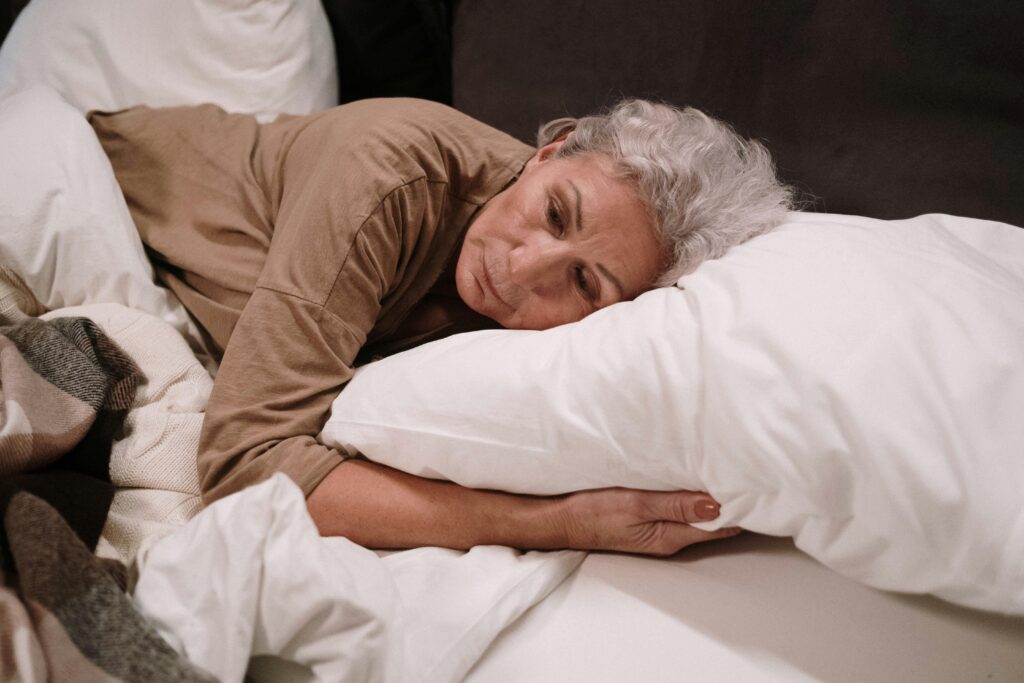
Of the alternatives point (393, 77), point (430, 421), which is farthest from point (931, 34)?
point (393, 77)

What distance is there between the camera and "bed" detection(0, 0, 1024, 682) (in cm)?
61

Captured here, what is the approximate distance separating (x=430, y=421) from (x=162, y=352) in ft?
1.43

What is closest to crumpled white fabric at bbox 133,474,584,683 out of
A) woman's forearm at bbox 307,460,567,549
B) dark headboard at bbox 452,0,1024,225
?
woman's forearm at bbox 307,460,567,549

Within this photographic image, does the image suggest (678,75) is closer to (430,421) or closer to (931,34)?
(931,34)

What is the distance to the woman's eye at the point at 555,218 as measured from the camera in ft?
3.27

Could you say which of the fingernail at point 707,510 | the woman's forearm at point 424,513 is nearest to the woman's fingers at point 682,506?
the fingernail at point 707,510

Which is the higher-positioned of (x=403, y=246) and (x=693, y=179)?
(x=693, y=179)

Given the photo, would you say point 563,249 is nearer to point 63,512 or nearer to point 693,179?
point 693,179

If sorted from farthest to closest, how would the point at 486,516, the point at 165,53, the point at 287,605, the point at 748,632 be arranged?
the point at 165,53 < the point at 486,516 < the point at 748,632 < the point at 287,605

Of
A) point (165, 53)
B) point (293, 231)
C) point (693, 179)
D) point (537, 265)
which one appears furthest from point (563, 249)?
point (165, 53)

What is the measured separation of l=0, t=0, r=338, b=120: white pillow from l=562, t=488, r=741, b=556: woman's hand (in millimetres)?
1107

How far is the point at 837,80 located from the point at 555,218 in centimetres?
47

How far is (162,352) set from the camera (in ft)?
3.16

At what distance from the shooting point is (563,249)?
38.4 inches
